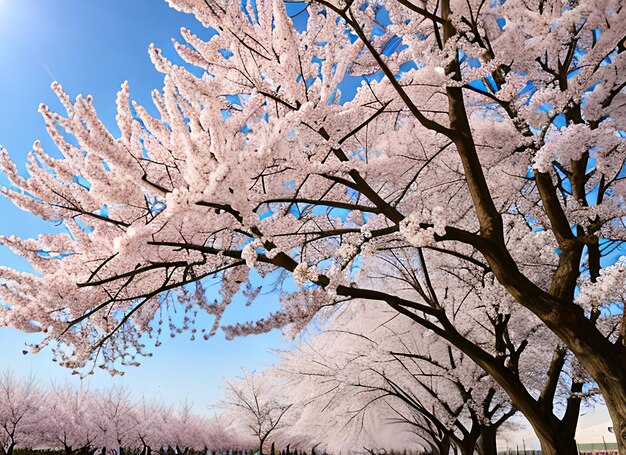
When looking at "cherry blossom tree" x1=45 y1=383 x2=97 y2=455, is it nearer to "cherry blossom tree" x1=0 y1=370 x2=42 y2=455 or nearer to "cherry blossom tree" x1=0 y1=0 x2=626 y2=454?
"cherry blossom tree" x1=0 y1=370 x2=42 y2=455

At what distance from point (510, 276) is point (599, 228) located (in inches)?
87.8

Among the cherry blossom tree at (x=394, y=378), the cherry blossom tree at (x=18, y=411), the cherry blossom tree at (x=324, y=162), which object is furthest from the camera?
the cherry blossom tree at (x=18, y=411)

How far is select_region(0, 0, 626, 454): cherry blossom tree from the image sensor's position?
4473mm

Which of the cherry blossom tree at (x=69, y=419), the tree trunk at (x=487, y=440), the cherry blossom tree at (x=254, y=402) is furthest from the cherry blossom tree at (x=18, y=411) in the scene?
the tree trunk at (x=487, y=440)

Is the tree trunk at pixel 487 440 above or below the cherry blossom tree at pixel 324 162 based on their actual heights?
below

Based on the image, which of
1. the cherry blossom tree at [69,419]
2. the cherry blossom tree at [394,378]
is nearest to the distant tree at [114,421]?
the cherry blossom tree at [69,419]

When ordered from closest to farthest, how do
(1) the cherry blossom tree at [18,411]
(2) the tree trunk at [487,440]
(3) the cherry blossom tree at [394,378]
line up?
(2) the tree trunk at [487,440] → (3) the cherry blossom tree at [394,378] → (1) the cherry blossom tree at [18,411]

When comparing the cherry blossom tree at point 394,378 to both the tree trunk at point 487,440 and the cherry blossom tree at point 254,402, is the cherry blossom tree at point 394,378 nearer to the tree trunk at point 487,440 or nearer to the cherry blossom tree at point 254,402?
the tree trunk at point 487,440

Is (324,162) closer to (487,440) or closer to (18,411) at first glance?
(487,440)

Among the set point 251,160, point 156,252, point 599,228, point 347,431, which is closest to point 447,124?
point 599,228

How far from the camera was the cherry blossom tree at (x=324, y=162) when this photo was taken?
4.47m

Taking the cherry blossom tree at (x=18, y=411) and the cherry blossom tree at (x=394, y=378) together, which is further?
the cherry blossom tree at (x=18, y=411)

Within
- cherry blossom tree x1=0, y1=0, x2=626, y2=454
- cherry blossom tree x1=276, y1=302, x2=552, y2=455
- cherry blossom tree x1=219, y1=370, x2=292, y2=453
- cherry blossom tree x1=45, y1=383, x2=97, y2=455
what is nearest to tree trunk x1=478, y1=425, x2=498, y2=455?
cherry blossom tree x1=276, y1=302, x2=552, y2=455

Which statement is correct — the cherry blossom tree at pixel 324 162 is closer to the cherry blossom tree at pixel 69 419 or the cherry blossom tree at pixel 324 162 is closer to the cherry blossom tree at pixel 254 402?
the cherry blossom tree at pixel 254 402
